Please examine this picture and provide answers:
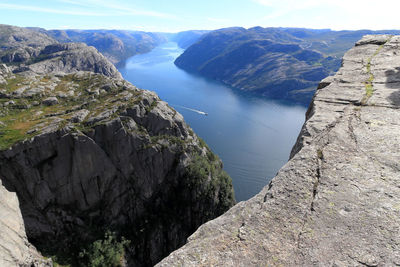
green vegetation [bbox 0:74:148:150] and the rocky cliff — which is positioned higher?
the rocky cliff

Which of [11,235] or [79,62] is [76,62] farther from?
[11,235]

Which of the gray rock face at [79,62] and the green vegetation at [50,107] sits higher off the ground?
the gray rock face at [79,62]

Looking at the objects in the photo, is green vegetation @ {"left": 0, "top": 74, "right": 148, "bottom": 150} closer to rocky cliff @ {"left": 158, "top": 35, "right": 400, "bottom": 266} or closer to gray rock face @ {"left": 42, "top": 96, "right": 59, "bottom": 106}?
gray rock face @ {"left": 42, "top": 96, "right": 59, "bottom": 106}

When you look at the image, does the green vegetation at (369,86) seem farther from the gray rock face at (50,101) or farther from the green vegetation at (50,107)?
the gray rock face at (50,101)

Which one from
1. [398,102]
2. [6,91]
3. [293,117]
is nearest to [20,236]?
[398,102]

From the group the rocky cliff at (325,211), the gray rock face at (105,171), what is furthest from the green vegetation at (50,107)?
the rocky cliff at (325,211)

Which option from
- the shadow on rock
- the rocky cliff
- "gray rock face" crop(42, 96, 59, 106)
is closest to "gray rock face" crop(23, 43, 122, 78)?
"gray rock face" crop(42, 96, 59, 106)

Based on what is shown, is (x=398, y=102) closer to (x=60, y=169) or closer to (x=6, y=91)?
(x=60, y=169)
